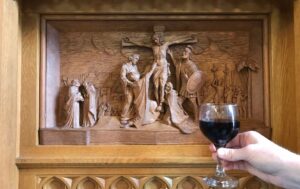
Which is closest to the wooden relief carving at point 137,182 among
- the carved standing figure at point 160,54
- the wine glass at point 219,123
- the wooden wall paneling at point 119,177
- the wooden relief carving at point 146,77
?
the wooden wall paneling at point 119,177

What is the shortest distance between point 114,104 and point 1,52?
1.36 ft

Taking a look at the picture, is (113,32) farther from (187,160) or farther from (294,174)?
(294,174)

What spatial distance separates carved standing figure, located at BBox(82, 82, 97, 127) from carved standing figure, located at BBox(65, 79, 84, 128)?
0.02 m

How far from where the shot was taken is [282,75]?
51.4 inches

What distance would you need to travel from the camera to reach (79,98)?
1.34 m

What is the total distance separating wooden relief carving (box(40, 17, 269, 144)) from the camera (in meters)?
1.32

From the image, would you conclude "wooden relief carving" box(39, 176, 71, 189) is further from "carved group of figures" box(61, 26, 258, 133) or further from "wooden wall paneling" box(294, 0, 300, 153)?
"wooden wall paneling" box(294, 0, 300, 153)

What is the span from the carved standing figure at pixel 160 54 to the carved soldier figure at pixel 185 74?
0.03m

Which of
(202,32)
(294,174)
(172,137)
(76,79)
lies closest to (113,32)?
(76,79)

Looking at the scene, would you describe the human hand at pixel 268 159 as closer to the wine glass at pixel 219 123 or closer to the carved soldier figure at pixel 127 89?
the wine glass at pixel 219 123

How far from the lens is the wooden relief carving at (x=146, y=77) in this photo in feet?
4.32

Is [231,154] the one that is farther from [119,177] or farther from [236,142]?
[119,177]

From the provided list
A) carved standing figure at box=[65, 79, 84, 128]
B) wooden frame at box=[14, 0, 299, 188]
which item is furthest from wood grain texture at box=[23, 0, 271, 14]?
carved standing figure at box=[65, 79, 84, 128]

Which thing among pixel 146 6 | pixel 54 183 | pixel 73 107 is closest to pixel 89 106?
Answer: pixel 73 107
